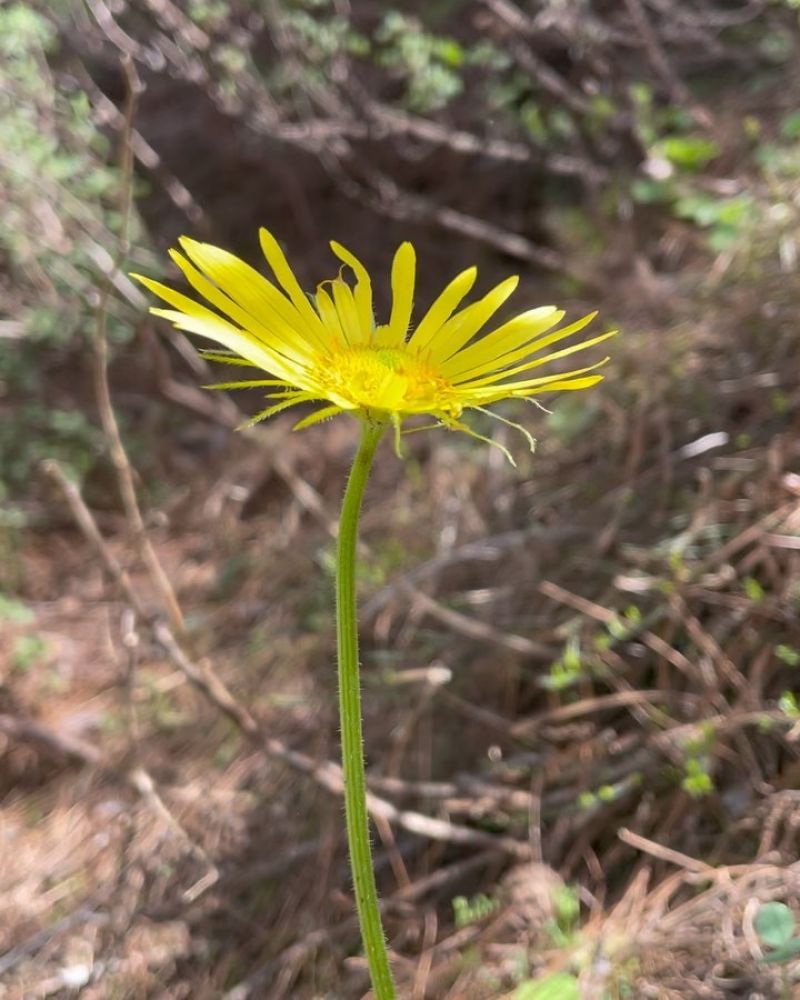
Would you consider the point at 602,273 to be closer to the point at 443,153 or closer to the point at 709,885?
the point at 443,153

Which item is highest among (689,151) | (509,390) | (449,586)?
(689,151)

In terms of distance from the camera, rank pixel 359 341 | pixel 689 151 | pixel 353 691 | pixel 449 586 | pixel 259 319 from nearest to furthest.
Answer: pixel 353 691 < pixel 259 319 < pixel 359 341 < pixel 449 586 < pixel 689 151

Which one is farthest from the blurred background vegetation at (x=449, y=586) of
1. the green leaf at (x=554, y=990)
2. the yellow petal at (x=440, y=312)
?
the yellow petal at (x=440, y=312)

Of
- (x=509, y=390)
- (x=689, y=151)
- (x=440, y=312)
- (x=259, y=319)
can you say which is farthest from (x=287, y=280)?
(x=689, y=151)

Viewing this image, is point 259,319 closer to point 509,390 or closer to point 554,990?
point 509,390

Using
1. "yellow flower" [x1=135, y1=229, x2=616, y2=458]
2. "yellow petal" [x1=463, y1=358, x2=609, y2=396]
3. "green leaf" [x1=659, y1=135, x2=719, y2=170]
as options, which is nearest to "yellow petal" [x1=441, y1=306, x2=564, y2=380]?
"yellow flower" [x1=135, y1=229, x2=616, y2=458]

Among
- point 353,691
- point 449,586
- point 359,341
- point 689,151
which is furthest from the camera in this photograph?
point 689,151
